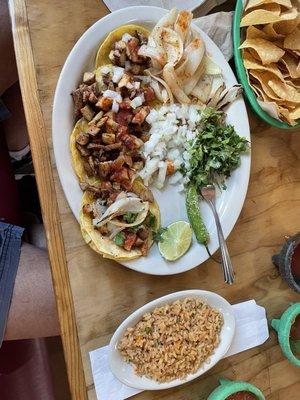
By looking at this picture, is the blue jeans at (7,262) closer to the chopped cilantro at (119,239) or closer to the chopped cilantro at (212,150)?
the chopped cilantro at (119,239)

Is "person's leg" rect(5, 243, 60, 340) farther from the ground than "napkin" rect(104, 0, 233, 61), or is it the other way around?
"napkin" rect(104, 0, 233, 61)

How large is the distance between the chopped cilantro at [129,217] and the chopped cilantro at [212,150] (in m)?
0.22

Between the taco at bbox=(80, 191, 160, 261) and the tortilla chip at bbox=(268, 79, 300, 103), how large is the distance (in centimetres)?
53

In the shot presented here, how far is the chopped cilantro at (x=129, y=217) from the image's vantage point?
4.75ft

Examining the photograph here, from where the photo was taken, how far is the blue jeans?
4.87 feet

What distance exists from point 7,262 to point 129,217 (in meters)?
0.39

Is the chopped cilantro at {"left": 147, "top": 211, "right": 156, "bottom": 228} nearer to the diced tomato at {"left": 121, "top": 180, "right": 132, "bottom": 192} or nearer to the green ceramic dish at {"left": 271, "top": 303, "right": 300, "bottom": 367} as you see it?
the diced tomato at {"left": 121, "top": 180, "right": 132, "bottom": 192}

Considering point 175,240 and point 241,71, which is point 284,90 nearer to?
point 241,71

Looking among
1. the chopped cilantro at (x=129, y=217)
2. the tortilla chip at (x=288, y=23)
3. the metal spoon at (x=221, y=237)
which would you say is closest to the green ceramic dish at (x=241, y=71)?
the tortilla chip at (x=288, y=23)

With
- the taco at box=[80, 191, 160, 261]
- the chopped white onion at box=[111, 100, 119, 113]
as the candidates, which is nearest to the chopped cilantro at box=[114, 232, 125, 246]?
the taco at box=[80, 191, 160, 261]

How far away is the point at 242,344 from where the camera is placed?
1.65 meters

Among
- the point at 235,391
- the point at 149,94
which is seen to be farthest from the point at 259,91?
the point at 235,391

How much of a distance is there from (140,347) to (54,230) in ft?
1.39

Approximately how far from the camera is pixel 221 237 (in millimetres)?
1539
